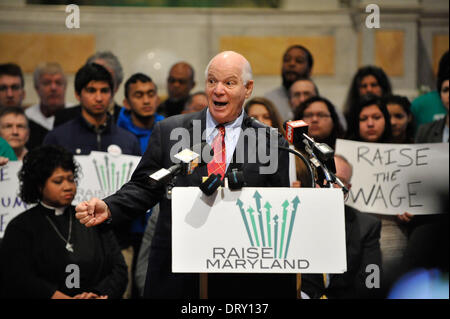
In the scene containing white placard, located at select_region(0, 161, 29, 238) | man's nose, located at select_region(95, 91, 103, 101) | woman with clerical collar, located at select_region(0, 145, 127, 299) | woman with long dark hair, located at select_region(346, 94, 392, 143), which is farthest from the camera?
woman with long dark hair, located at select_region(346, 94, 392, 143)

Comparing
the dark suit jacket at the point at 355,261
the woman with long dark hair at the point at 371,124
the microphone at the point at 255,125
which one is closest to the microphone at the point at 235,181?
the microphone at the point at 255,125

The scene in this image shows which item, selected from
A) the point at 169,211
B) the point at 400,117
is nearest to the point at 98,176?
the point at 169,211

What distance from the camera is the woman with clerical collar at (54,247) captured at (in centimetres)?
397

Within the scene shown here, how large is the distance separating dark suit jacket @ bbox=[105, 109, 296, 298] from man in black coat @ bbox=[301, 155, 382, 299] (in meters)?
1.06

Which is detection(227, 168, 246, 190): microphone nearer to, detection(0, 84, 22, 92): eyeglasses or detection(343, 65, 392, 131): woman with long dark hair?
detection(343, 65, 392, 131): woman with long dark hair

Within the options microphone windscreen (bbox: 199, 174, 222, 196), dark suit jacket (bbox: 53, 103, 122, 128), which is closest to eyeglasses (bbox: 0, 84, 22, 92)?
dark suit jacket (bbox: 53, 103, 122, 128)

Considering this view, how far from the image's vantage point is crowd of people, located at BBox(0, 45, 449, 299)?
3.21 metres

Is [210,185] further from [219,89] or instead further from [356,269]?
[356,269]

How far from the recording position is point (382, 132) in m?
4.79

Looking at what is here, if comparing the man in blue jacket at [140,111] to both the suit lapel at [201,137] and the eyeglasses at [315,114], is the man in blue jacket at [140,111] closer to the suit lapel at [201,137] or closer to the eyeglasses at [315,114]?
the eyeglasses at [315,114]

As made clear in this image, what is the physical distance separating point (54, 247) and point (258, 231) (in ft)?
5.86

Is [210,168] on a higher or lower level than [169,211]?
higher

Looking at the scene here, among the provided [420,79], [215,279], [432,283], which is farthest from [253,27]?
[215,279]

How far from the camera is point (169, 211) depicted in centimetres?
314
